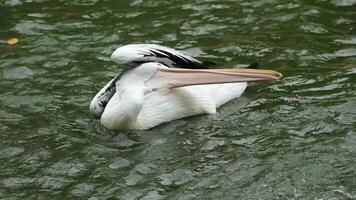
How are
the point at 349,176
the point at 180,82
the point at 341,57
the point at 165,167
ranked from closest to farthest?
the point at 349,176 → the point at 165,167 → the point at 180,82 → the point at 341,57

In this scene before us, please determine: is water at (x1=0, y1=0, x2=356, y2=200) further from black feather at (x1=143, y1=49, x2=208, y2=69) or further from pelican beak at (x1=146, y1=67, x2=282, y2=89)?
black feather at (x1=143, y1=49, x2=208, y2=69)

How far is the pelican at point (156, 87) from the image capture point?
6.22m

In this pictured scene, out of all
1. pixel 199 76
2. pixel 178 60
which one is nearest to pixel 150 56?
pixel 178 60

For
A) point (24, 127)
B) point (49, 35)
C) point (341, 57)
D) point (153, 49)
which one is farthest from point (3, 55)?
point (341, 57)

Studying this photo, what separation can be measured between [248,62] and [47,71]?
1.96 meters

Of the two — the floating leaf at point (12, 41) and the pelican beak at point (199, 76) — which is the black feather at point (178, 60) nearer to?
the pelican beak at point (199, 76)

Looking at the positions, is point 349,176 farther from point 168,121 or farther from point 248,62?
point 248,62

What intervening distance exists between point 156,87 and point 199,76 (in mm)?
362

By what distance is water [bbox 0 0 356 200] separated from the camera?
546cm

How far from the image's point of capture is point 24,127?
260 inches

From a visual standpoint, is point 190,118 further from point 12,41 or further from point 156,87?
point 12,41

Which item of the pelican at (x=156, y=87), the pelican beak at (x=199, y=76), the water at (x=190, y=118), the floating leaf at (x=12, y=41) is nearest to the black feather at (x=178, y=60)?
the pelican at (x=156, y=87)

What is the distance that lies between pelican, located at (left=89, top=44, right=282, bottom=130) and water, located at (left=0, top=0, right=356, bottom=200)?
4.5 inches

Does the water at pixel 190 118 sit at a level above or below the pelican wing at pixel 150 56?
below
